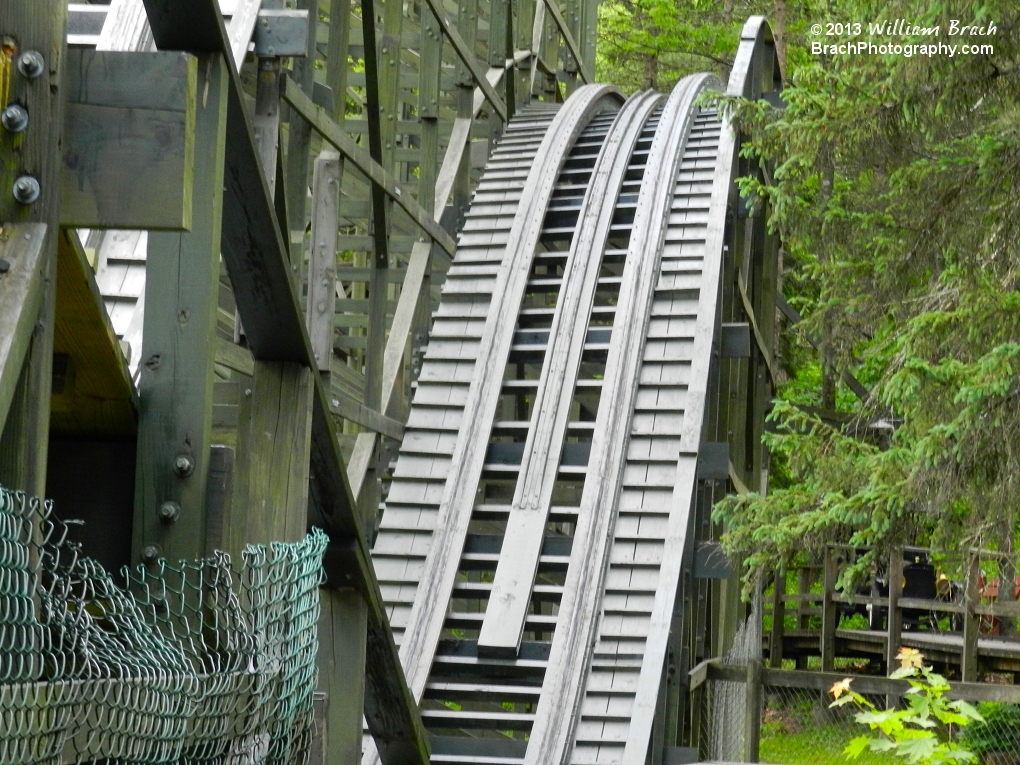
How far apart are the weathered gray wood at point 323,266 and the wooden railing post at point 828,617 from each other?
7888mm

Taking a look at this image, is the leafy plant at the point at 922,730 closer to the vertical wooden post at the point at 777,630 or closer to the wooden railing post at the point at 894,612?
the wooden railing post at the point at 894,612

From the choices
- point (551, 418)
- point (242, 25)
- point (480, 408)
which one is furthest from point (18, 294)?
point (480, 408)

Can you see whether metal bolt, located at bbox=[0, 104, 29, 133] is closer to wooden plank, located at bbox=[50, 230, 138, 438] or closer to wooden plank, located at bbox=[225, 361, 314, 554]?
wooden plank, located at bbox=[50, 230, 138, 438]

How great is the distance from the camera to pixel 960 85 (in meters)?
6.88

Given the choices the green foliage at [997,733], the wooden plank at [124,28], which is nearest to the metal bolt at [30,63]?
the wooden plank at [124,28]

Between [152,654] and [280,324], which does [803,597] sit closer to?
[280,324]

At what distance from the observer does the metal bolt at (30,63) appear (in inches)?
81.0

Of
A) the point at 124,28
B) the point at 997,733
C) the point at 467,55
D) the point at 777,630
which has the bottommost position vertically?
the point at 997,733

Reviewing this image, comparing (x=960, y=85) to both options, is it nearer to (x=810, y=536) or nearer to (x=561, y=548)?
(x=810, y=536)

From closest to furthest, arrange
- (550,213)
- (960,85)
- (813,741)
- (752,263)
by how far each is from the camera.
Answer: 1. (960,85)
2. (550,213)
3. (752,263)
4. (813,741)

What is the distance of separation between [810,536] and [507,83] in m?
6.63

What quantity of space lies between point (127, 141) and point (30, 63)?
8.2 inches

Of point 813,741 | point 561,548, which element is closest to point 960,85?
point 561,548

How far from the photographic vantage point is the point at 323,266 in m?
7.57
